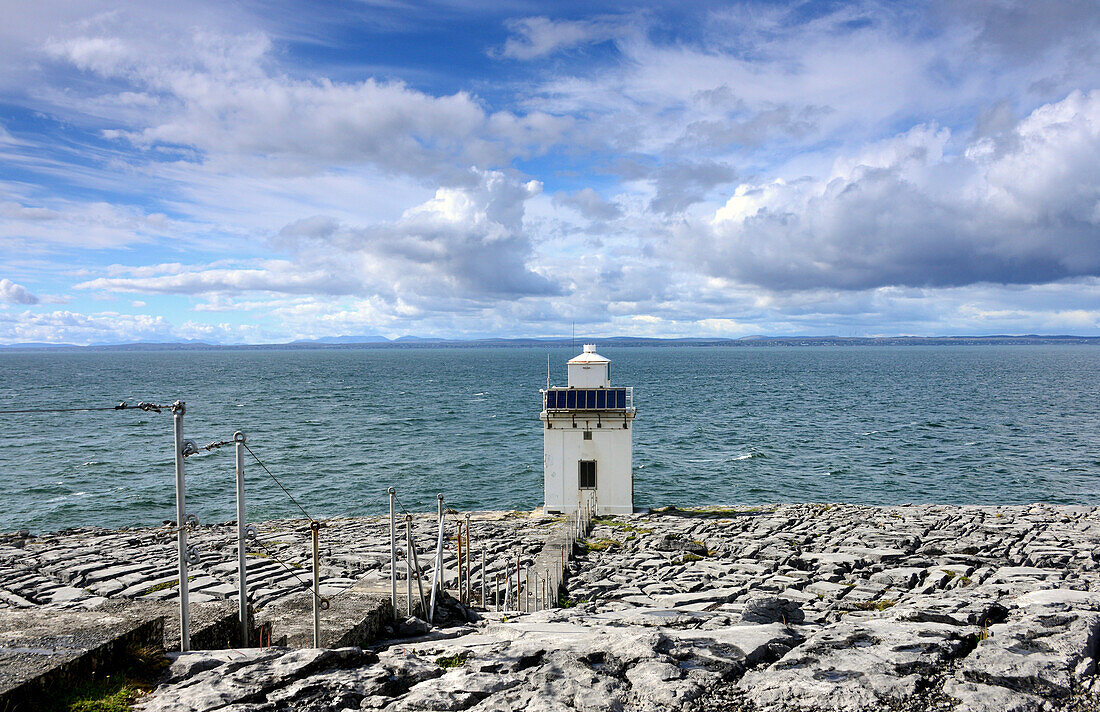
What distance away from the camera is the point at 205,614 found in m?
7.34

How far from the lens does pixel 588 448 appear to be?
1045 inches

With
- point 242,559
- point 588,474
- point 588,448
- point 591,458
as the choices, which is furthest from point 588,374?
point 242,559

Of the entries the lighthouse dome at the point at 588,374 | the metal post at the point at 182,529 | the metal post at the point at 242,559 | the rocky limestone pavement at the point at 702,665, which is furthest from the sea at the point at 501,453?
the lighthouse dome at the point at 588,374

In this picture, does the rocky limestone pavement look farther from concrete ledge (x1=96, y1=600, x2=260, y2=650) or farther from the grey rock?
concrete ledge (x1=96, y1=600, x2=260, y2=650)

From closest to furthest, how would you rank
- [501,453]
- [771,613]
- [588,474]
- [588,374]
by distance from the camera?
[771,613] < [588,474] < [588,374] < [501,453]

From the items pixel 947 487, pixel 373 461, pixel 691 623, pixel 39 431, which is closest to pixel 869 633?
pixel 691 623

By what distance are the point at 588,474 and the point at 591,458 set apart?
69 centimetres

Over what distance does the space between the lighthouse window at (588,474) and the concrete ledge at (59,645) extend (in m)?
20.9

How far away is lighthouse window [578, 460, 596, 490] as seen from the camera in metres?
26.7

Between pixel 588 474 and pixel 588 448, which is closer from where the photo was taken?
pixel 588 448

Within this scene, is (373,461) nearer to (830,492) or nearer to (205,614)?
(830,492)

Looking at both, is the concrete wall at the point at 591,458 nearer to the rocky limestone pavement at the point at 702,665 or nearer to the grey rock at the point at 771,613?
the rocky limestone pavement at the point at 702,665

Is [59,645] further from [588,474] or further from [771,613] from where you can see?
[588,474]

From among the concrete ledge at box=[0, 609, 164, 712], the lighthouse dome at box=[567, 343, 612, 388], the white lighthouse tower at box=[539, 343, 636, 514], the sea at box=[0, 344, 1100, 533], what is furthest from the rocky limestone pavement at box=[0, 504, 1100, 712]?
the lighthouse dome at box=[567, 343, 612, 388]
